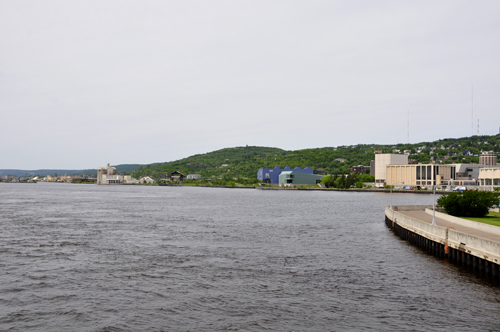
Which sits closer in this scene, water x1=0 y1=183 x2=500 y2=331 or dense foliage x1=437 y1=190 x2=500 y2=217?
water x1=0 y1=183 x2=500 y2=331

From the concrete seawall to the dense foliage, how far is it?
15.5 ft

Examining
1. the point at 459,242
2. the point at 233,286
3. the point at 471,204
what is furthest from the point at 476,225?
the point at 233,286

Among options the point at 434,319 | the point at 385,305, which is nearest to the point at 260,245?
the point at 385,305

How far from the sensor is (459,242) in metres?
37.2

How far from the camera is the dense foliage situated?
184 ft

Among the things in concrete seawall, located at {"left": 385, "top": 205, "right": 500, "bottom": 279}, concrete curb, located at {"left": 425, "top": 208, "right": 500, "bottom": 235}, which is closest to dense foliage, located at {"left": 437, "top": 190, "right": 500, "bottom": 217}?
concrete seawall, located at {"left": 385, "top": 205, "right": 500, "bottom": 279}

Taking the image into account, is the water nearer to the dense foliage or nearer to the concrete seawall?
the concrete seawall

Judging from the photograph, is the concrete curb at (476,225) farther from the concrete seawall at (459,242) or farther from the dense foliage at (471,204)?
the dense foliage at (471,204)

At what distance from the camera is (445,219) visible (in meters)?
54.0

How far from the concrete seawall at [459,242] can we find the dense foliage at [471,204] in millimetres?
4711

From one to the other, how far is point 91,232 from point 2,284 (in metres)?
27.0

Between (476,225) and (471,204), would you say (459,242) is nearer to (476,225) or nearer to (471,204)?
(476,225)

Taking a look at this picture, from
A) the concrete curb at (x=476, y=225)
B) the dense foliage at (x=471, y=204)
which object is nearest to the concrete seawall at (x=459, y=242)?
the concrete curb at (x=476, y=225)

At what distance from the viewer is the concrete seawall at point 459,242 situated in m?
31.8
